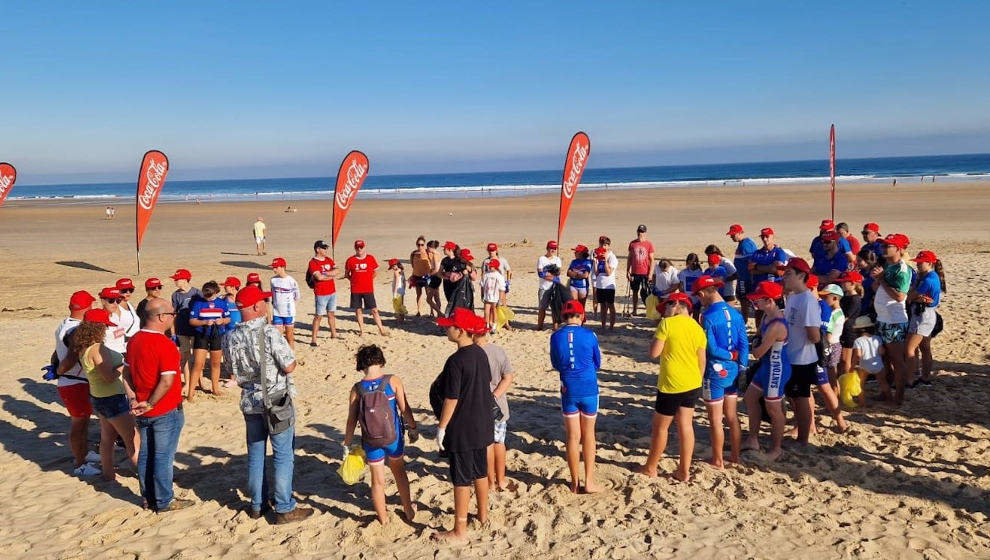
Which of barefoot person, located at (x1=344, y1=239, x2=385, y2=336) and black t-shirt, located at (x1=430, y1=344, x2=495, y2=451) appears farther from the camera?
barefoot person, located at (x1=344, y1=239, x2=385, y2=336)

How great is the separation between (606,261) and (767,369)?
16.4 ft

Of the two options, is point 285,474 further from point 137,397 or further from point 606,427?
point 606,427

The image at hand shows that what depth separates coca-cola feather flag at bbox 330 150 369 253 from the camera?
14703mm

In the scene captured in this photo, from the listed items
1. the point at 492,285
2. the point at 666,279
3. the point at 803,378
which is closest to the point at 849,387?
the point at 803,378

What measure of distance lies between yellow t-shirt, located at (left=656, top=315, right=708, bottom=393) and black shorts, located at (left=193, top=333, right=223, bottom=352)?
5315mm

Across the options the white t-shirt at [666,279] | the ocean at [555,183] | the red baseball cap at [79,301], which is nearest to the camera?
the red baseball cap at [79,301]

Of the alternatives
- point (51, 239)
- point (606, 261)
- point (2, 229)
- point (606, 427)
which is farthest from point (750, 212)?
point (2, 229)

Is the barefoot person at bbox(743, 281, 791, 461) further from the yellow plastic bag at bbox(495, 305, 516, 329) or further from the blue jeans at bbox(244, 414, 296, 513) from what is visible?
the yellow plastic bag at bbox(495, 305, 516, 329)

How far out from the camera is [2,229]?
34.0m

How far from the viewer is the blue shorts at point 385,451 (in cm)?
463

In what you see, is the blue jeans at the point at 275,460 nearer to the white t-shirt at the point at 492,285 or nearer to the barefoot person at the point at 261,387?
the barefoot person at the point at 261,387

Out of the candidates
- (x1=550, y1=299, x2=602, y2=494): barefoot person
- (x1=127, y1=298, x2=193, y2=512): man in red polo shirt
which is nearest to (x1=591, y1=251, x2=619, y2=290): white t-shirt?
(x1=550, y1=299, x2=602, y2=494): barefoot person

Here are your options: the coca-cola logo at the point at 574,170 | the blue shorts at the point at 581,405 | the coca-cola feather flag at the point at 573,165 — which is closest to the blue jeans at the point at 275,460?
the blue shorts at the point at 581,405

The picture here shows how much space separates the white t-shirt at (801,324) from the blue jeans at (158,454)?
5104mm
